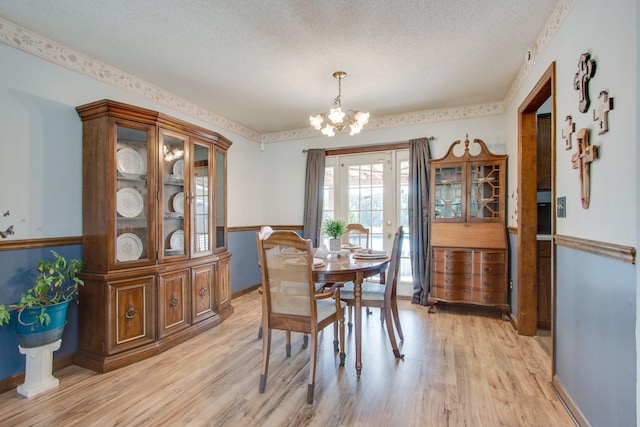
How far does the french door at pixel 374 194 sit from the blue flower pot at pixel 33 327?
3.39 m

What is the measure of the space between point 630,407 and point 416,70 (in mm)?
2766

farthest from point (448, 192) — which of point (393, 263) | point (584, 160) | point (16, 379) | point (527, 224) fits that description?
point (16, 379)

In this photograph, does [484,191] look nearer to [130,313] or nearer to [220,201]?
[220,201]

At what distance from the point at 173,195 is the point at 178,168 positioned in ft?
0.88

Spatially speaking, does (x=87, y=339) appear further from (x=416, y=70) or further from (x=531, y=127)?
(x=531, y=127)

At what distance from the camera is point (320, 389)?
207cm

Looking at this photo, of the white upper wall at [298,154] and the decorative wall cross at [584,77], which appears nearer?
the decorative wall cross at [584,77]

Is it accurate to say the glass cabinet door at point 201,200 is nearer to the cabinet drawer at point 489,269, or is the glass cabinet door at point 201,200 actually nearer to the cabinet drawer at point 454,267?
the cabinet drawer at point 454,267

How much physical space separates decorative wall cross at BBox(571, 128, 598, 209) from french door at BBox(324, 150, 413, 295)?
261 centimetres

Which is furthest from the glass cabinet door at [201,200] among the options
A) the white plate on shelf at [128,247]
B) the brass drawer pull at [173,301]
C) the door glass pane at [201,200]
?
the white plate on shelf at [128,247]

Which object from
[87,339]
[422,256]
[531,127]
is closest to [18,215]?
[87,339]

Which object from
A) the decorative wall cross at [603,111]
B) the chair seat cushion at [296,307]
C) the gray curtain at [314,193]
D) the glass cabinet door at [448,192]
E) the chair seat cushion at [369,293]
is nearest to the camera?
the decorative wall cross at [603,111]

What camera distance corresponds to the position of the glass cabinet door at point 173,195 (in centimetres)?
275

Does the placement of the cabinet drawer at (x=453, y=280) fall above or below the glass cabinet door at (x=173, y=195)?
below
